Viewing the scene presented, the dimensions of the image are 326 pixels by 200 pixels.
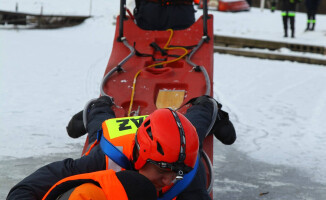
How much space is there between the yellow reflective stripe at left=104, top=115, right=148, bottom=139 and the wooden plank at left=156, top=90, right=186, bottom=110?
1092 mm

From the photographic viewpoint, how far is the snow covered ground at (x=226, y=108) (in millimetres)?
4266

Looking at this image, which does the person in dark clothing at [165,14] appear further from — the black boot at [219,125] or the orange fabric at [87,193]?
the orange fabric at [87,193]

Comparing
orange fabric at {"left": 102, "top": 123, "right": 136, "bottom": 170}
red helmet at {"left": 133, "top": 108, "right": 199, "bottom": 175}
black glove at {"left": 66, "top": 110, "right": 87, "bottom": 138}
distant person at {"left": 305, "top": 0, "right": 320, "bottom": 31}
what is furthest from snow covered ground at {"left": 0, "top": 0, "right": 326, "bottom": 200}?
red helmet at {"left": 133, "top": 108, "right": 199, "bottom": 175}

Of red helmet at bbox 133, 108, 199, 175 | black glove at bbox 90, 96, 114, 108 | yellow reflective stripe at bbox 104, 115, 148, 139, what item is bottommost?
black glove at bbox 90, 96, 114, 108

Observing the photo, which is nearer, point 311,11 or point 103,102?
point 103,102

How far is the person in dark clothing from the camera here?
4.88 meters

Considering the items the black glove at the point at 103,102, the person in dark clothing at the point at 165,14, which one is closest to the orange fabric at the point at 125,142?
the black glove at the point at 103,102

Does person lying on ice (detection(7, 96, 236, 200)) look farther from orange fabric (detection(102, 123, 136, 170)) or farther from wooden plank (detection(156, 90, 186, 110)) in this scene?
wooden plank (detection(156, 90, 186, 110))

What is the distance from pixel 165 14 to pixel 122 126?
238cm

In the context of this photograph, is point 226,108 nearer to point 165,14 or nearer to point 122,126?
point 165,14

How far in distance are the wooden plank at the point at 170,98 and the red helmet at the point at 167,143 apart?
1635mm

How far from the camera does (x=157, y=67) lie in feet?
14.6

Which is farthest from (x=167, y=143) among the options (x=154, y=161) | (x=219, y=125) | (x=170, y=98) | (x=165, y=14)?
(x=165, y=14)

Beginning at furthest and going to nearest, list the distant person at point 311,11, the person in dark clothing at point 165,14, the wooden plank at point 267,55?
the distant person at point 311,11, the wooden plank at point 267,55, the person in dark clothing at point 165,14
